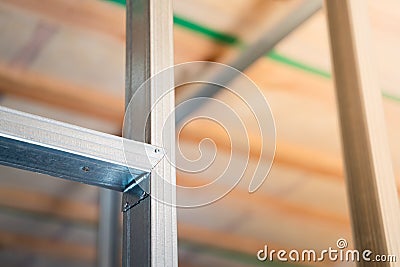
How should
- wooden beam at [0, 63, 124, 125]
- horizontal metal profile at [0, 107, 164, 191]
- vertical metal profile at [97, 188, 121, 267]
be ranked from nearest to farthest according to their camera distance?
horizontal metal profile at [0, 107, 164, 191]
wooden beam at [0, 63, 124, 125]
vertical metal profile at [97, 188, 121, 267]

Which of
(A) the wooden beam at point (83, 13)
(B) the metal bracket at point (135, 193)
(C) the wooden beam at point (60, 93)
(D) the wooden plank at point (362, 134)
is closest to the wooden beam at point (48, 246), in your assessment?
(C) the wooden beam at point (60, 93)

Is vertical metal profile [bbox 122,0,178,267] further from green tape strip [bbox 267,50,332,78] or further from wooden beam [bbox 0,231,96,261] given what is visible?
wooden beam [bbox 0,231,96,261]

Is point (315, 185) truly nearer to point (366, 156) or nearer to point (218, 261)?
point (218, 261)

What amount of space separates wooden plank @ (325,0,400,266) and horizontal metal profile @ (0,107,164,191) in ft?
1.53

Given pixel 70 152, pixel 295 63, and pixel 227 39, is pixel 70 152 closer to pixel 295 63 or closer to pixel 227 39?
pixel 227 39

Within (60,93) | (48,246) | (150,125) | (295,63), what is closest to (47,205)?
(48,246)

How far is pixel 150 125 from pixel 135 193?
3.7 inches

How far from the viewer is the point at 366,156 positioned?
1.15 metres

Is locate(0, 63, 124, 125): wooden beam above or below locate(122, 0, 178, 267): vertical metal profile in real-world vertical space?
above

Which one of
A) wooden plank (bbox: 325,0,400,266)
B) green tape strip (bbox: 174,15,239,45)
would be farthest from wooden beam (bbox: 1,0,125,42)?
wooden plank (bbox: 325,0,400,266)

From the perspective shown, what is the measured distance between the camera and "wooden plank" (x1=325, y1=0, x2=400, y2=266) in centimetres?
110

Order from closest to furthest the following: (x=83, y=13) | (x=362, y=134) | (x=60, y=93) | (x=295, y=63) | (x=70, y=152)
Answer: (x=70, y=152)
(x=362, y=134)
(x=83, y=13)
(x=295, y=63)
(x=60, y=93)

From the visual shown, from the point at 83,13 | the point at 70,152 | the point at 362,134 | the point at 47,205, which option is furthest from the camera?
the point at 47,205

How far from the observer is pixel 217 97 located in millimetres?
1759
